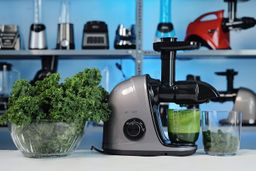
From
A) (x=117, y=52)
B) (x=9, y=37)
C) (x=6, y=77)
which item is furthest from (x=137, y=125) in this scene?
(x=6, y=77)

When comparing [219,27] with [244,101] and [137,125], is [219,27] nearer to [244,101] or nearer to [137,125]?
[244,101]

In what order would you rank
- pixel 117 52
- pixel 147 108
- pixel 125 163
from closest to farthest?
pixel 125 163 → pixel 147 108 → pixel 117 52

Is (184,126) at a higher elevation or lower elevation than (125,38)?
lower

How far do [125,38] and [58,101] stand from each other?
4.87ft

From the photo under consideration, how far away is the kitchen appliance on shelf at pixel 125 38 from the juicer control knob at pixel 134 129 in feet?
4.54

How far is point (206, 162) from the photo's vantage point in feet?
3.13

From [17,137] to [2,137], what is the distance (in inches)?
71.7

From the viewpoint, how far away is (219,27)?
2.46 m

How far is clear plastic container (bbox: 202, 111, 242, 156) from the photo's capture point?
107cm

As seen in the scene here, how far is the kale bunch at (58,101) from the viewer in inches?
38.5

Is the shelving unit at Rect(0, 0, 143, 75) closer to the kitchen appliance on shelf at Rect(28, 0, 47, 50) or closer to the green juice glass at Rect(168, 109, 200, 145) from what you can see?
the kitchen appliance on shelf at Rect(28, 0, 47, 50)

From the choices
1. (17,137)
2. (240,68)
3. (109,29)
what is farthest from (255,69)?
(17,137)

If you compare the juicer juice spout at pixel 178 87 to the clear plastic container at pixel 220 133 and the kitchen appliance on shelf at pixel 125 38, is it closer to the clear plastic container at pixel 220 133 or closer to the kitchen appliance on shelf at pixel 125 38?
the clear plastic container at pixel 220 133

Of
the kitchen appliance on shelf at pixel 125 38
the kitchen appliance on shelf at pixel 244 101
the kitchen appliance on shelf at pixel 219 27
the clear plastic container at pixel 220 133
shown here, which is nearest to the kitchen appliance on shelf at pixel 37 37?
the kitchen appliance on shelf at pixel 125 38
